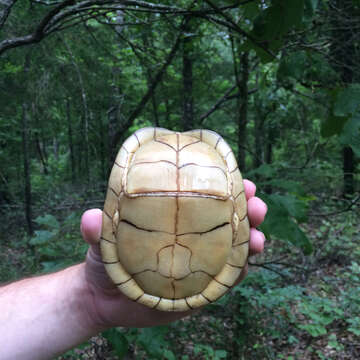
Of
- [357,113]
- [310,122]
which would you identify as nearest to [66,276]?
[357,113]

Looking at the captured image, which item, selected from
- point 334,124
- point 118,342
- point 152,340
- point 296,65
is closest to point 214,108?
point 296,65

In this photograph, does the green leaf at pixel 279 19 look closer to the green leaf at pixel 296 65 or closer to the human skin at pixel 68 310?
the green leaf at pixel 296 65

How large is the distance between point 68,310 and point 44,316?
0.13 metres

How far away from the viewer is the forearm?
162 centimetres

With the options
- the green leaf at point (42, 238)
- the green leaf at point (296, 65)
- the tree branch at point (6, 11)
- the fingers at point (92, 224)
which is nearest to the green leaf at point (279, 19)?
the green leaf at point (296, 65)

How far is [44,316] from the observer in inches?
68.3

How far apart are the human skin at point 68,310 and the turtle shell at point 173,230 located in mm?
199

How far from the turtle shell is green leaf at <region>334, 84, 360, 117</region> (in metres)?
→ 0.64

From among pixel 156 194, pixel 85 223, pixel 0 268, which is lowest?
pixel 0 268

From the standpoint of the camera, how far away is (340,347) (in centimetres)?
334

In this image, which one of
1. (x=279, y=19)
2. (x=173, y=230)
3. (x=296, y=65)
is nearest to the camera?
(x=173, y=230)

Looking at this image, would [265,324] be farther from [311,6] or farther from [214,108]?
[311,6]

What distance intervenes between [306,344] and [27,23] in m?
4.75

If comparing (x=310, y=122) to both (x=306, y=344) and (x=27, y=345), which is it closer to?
(x=306, y=344)
